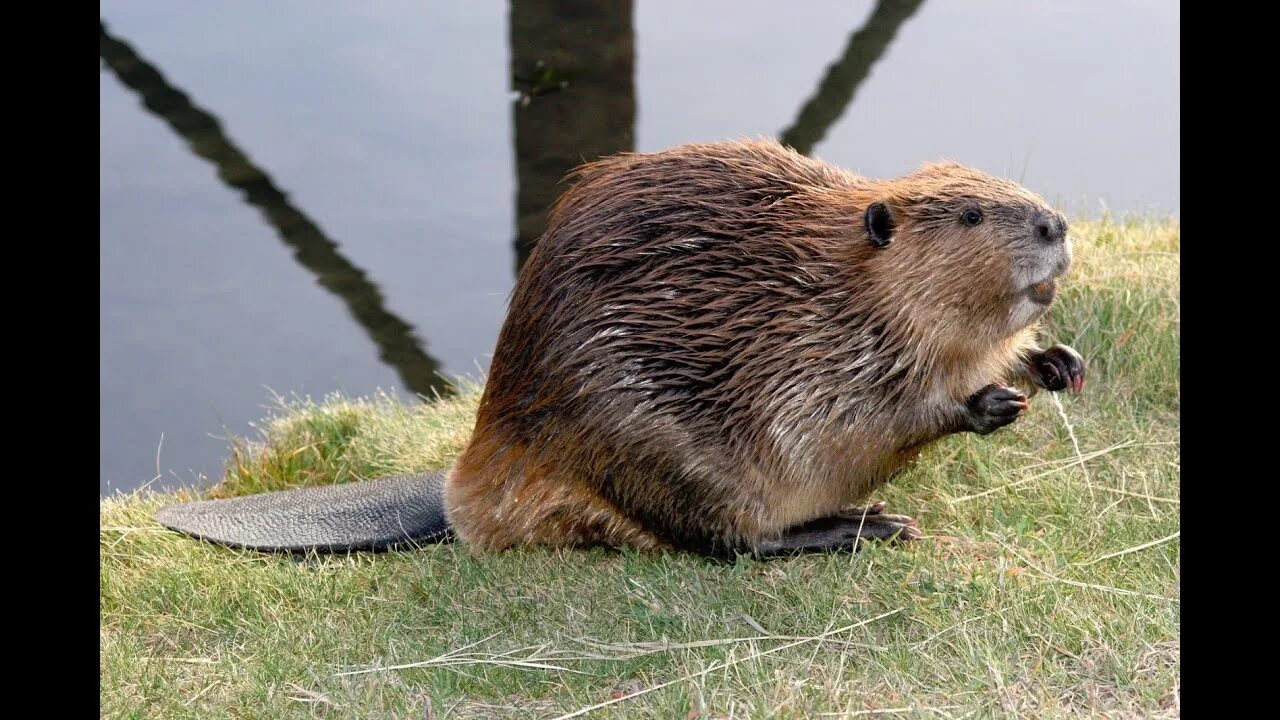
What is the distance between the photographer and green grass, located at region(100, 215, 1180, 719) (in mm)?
2529

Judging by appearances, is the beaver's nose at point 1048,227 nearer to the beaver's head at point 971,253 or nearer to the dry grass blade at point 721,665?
the beaver's head at point 971,253

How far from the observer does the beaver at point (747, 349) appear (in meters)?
2.95

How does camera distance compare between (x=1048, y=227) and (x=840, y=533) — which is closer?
(x=1048, y=227)

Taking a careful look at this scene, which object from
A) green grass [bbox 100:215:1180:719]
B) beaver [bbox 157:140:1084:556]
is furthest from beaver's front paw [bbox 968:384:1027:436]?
green grass [bbox 100:215:1180:719]

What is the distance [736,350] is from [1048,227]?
692mm

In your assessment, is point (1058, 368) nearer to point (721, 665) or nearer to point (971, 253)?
point (971, 253)

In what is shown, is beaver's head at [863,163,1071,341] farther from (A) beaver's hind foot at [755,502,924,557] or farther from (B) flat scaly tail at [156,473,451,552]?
(B) flat scaly tail at [156,473,451,552]

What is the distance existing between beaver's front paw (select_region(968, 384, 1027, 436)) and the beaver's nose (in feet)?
1.08

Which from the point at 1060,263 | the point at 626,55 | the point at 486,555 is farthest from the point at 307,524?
the point at 626,55

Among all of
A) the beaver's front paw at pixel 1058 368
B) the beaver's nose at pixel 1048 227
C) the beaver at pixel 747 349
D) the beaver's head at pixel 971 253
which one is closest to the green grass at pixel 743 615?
the beaver at pixel 747 349

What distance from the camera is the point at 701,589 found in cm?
294

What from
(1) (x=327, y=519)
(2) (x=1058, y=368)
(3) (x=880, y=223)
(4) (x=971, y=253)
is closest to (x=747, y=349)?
(3) (x=880, y=223)

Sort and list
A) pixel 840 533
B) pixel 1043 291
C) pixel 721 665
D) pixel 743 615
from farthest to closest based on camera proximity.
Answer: pixel 840 533
pixel 1043 291
pixel 743 615
pixel 721 665

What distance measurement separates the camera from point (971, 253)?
2895 mm
